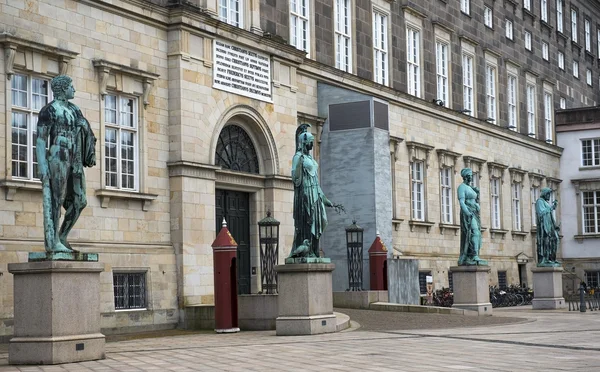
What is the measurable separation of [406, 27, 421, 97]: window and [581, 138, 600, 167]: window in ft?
59.5

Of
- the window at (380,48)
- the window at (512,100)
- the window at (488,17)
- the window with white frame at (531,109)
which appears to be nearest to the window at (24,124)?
the window at (380,48)

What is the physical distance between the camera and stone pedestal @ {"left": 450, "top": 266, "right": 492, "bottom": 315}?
2950cm

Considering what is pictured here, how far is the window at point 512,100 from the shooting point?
52.1 m

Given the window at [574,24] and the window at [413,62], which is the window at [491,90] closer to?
the window at [413,62]

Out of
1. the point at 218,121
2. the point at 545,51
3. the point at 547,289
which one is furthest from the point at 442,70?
the point at 218,121

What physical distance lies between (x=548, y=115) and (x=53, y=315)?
45.8 metres

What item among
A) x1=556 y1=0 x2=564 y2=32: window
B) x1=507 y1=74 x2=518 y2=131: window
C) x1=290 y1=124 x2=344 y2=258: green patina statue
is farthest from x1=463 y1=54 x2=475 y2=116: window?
x1=290 y1=124 x2=344 y2=258: green patina statue

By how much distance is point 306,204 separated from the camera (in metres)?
21.8

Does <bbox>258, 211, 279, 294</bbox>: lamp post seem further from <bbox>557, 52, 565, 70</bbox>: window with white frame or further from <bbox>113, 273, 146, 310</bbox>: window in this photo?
<bbox>557, 52, 565, 70</bbox>: window with white frame

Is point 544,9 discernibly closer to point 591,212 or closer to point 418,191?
point 591,212

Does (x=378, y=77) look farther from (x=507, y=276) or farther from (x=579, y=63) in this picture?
(x=579, y=63)

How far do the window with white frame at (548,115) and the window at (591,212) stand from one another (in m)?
3.69

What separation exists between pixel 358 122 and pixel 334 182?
7.23 feet

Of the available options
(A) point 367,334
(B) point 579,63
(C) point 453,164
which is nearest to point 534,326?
(A) point 367,334
